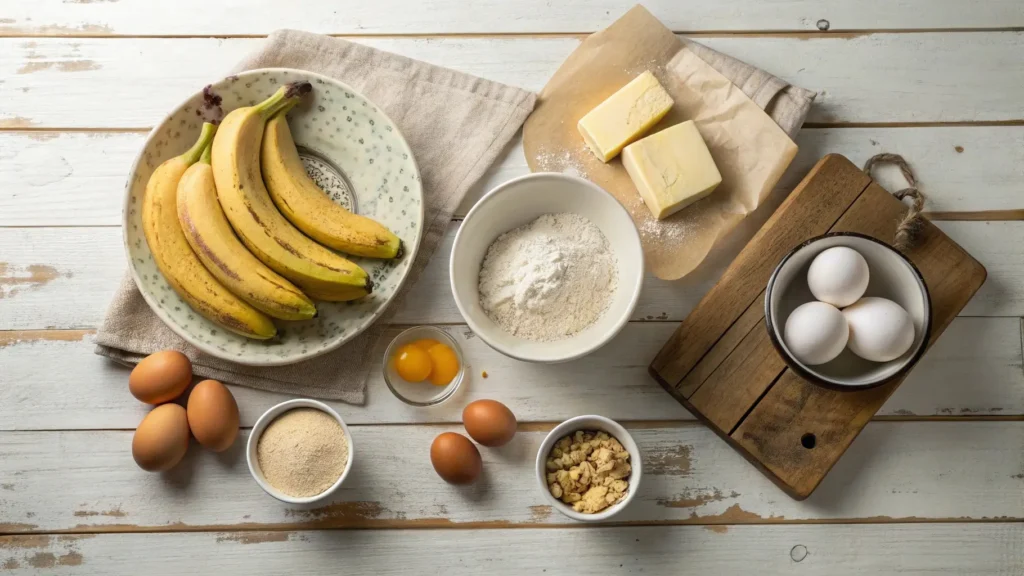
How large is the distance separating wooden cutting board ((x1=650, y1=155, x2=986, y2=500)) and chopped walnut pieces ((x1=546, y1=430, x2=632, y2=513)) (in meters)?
0.18

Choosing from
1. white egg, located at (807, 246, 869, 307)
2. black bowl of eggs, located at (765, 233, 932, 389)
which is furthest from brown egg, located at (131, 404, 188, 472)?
white egg, located at (807, 246, 869, 307)

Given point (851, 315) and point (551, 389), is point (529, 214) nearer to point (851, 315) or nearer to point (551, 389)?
point (551, 389)

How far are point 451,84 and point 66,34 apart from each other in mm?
814

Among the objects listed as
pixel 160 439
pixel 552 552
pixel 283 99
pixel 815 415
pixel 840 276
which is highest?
pixel 283 99

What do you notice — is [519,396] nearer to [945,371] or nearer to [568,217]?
[568,217]

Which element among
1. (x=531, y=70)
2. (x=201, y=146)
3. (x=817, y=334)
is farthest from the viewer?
(x=531, y=70)

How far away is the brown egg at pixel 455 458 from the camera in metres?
1.30

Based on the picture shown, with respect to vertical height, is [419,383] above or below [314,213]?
below

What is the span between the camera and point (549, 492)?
1.29 meters

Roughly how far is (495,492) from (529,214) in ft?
1.75

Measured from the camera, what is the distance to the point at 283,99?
137cm

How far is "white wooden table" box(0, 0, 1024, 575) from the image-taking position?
139 centimetres

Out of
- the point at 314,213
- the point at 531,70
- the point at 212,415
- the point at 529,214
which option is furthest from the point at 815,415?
the point at 212,415

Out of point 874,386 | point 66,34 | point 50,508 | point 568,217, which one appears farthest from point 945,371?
point 66,34
